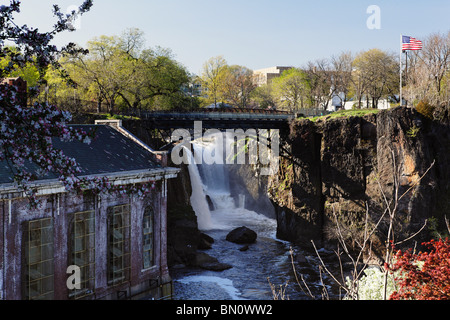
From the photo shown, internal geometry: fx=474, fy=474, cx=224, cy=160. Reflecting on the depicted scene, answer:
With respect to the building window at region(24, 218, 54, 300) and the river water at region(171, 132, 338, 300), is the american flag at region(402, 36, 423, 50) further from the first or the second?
the building window at region(24, 218, 54, 300)

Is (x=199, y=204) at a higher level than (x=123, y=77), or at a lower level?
Answer: lower

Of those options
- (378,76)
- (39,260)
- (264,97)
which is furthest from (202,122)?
(264,97)

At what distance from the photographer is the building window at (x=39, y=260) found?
1788cm

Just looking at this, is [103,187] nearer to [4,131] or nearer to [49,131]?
[49,131]

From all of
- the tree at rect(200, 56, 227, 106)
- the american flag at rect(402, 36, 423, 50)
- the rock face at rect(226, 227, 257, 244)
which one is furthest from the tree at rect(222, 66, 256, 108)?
the american flag at rect(402, 36, 423, 50)

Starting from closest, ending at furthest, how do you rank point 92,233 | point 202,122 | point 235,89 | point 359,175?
point 92,233 < point 359,175 < point 202,122 < point 235,89

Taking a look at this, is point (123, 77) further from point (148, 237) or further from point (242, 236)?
point (148, 237)

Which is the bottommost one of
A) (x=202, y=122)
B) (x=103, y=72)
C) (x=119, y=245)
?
(x=119, y=245)

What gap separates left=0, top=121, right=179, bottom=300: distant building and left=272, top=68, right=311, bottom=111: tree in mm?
48558

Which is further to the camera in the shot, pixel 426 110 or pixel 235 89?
pixel 235 89

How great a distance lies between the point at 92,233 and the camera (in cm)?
2058

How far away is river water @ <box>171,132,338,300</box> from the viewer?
28469 millimetres

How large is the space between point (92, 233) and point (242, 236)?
21220 millimetres

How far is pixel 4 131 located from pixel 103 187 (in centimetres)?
262
